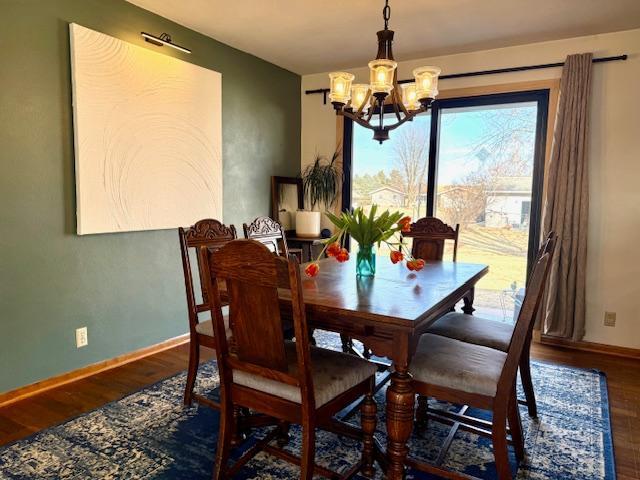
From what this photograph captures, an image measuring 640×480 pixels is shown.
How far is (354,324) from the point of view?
174 centimetres

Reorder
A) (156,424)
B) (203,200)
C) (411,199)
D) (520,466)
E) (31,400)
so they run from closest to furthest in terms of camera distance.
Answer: (520,466)
(156,424)
(31,400)
(203,200)
(411,199)

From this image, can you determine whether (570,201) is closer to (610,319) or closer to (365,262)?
(610,319)

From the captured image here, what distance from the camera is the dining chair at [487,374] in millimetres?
1686

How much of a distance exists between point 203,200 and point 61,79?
4.34 feet

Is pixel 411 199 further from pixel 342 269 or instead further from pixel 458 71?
pixel 342 269

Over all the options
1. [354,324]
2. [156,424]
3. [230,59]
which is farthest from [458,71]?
[156,424]

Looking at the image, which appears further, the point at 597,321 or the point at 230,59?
the point at 230,59

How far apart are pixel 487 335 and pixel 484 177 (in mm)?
2090

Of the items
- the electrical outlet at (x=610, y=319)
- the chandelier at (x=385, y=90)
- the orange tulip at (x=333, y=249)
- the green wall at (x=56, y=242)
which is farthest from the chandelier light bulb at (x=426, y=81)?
the electrical outlet at (x=610, y=319)

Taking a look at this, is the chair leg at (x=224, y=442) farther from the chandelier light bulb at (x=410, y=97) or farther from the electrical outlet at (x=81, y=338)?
the chandelier light bulb at (x=410, y=97)

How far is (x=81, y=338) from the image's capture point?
288 centimetres

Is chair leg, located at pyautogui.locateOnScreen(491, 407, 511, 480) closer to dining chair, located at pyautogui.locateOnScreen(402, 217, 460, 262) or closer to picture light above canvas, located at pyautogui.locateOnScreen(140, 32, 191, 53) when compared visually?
dining chair, located at pyautogui.locateOnScreen(402, 217, 460, 262)

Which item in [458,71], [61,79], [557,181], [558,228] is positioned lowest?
[558,228]

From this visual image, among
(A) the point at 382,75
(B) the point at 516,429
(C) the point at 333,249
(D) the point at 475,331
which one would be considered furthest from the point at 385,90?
(B) the point at 516,429
